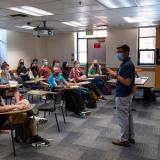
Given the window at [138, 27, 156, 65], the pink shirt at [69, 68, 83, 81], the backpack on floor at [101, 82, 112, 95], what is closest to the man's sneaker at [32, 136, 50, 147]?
the pink shirt at [69, 68, 83, 81]

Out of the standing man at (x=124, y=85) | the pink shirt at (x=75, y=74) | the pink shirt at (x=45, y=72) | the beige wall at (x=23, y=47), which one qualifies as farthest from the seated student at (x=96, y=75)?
the standing man at (x=124, y=85)

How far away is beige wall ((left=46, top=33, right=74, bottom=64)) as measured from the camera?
413 inches

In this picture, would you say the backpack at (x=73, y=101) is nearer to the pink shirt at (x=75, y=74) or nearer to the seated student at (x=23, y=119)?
the pink shirt at (x=75, y=74)

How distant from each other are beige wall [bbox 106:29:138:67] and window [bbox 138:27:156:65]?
0.29 metres

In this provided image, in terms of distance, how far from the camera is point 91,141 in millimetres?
3805

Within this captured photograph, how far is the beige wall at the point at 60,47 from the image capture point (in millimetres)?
Result: 10500

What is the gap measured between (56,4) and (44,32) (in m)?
2.49

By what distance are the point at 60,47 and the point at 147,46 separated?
390 centimetres

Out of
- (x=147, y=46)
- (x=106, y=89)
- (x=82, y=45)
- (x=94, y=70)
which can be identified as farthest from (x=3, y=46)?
(x=147, y=46)

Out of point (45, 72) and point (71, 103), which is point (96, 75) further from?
point (71, 103)

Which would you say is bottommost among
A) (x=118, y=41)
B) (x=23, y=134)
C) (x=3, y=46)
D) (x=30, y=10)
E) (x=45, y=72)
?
(x=23, y=134)

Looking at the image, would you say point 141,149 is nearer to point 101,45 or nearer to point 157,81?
point 157,81

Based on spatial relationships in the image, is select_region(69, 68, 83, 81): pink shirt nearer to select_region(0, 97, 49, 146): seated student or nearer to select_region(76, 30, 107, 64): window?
select_region(76, 30, 107, 64): window

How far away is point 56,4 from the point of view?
468 centimetres
